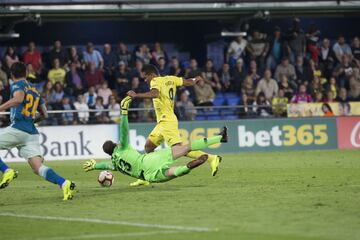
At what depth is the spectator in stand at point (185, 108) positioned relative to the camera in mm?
28297

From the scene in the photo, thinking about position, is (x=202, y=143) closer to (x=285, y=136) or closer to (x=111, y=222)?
(x=111, y=222)

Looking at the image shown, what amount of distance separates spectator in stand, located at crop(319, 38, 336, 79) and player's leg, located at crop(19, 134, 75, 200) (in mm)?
18983

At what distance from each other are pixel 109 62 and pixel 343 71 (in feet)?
25.8

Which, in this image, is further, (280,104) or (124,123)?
(280,104)

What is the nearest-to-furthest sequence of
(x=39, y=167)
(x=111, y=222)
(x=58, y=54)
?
(x=111, y=222), (x=39, y=167), (x=58, y=54)

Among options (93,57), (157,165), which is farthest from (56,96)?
(157,165)

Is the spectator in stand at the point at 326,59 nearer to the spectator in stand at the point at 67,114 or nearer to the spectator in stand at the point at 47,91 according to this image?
the spectator in stand at the point at 67,114

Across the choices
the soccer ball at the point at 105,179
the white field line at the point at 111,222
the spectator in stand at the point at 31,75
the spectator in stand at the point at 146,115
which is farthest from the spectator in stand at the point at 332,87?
the white field line at the point at 111,222

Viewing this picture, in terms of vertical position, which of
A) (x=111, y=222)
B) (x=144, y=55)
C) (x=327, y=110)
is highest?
(x=144, y=55)

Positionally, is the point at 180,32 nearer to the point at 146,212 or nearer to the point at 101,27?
the point at 101,27

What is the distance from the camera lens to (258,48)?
1240 inches

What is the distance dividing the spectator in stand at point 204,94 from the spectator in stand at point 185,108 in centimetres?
42

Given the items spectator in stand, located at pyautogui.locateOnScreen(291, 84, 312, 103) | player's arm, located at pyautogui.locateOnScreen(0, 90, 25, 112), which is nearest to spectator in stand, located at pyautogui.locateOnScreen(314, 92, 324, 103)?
spectator in stand, located at pyautogui.locateOnScreen(291, 84, 312, 103)

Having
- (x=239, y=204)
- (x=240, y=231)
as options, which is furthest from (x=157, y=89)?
(x=240, y=231)
